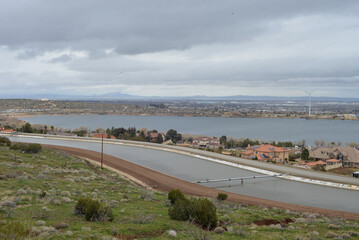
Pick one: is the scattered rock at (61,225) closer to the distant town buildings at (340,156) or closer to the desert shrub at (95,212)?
the desert shrub at (95,212)

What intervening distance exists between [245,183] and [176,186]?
449 centimetres

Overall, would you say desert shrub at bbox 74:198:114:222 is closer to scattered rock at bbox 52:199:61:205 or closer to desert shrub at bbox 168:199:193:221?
scattered rock at bbox 52:199:61:205

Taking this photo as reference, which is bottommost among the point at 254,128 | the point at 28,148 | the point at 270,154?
the point at 254,128

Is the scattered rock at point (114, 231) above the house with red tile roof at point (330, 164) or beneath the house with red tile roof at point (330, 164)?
above

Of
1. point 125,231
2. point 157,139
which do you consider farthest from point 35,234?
point 157,139

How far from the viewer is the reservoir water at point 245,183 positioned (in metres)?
16.0

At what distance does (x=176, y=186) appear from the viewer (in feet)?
58.6

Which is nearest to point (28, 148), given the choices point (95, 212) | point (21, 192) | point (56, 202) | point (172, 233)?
point (21, 192)

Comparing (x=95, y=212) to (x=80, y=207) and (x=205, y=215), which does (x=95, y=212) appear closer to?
(x=80, y=207)

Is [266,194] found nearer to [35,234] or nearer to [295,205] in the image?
[295,205]

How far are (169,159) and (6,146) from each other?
12.2 m

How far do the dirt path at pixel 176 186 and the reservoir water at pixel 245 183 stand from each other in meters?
0.94

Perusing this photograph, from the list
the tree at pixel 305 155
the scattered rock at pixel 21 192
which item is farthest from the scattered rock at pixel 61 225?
the tree at pixel 305 155

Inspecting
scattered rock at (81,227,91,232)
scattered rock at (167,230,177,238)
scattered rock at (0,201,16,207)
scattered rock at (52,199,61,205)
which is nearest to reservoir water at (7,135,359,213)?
scattered rock at (167,230,177,238)
